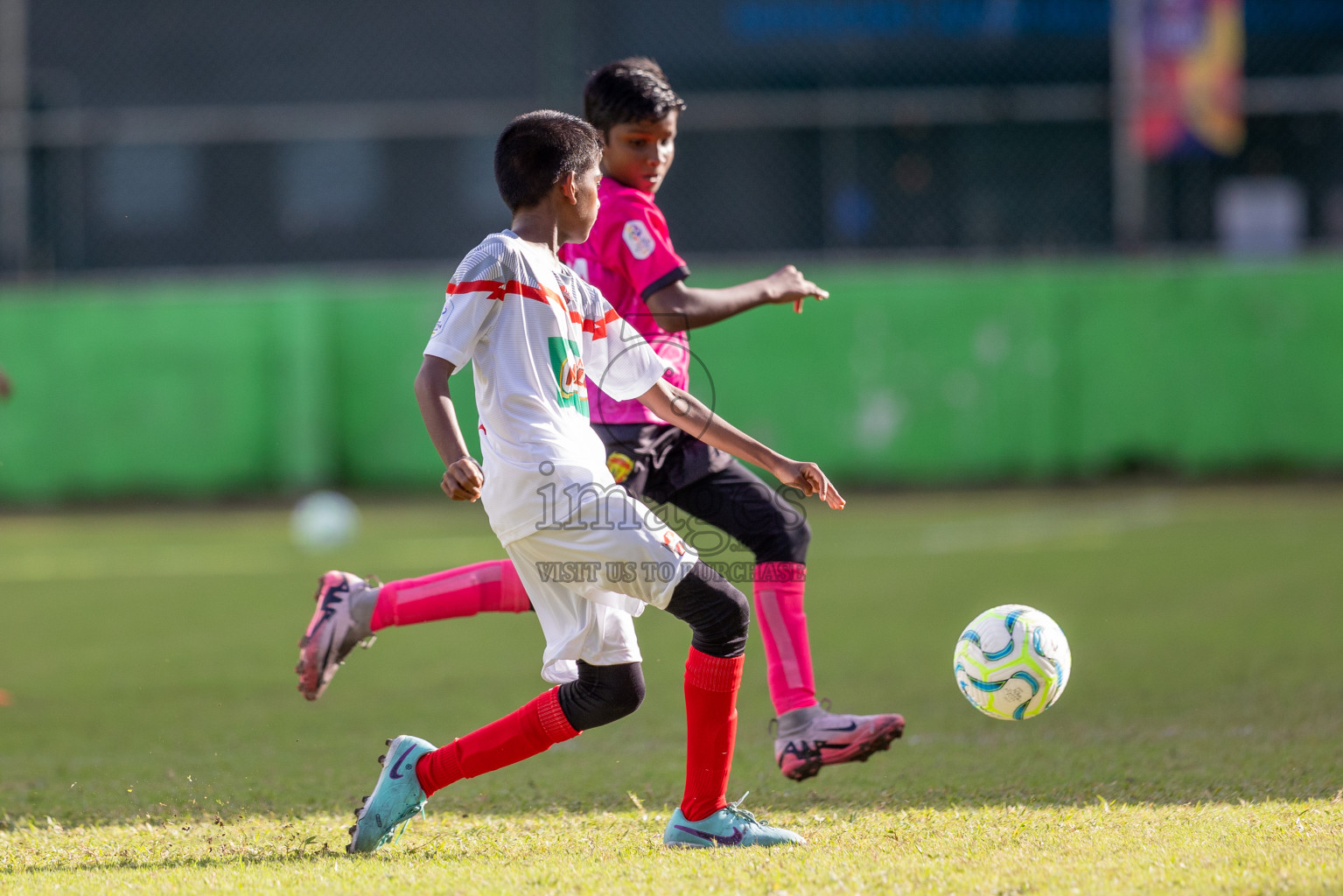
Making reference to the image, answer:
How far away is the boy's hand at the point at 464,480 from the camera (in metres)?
2.98

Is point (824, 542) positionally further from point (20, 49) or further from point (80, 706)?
point (20, 49)

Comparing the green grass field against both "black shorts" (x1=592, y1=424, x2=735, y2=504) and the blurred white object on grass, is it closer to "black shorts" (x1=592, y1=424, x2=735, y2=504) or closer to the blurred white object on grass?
the blurred white object on grass

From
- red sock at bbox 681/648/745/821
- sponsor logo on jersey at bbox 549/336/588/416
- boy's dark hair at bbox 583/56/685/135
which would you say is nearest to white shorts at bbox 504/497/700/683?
red sock at bbox 681/648/745/821

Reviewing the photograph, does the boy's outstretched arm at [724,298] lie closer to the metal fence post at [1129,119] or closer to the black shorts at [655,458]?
the black shorts at [655,458]

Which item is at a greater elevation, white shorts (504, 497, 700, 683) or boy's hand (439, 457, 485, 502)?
boy's hand (439, 457, 485, 502)

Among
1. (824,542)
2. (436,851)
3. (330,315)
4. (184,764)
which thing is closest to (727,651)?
(436,851)

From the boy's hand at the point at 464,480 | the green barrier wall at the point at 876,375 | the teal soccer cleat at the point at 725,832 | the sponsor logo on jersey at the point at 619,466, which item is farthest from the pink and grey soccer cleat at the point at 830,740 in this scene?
the green barrier wall at the point at 876,375

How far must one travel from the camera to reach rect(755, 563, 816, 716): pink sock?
3992 mm

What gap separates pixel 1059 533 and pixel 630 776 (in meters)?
6.41

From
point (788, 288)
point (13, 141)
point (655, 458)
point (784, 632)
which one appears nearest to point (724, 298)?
point (788, 288)

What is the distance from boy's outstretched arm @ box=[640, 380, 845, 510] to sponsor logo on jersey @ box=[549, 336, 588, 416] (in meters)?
0.20

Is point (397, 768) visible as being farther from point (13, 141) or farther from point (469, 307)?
point (13, 141)

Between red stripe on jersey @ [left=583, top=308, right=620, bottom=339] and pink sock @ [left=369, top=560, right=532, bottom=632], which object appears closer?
red stripe on jersey @ [left=583, top=308, right=620, bottom=339]

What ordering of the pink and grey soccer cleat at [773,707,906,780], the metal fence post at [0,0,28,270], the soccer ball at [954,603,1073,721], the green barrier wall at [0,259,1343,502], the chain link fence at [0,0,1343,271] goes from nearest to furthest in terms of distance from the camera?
the pink and grey soccer cleat at [773,707,906,780] → the soccer ball at [954,603,1073,721] → the green barrier wall at [0,259,1343,502] → the metal fence post at [0,0,28,270] → the chain link fence at [0,0,1343,271]
